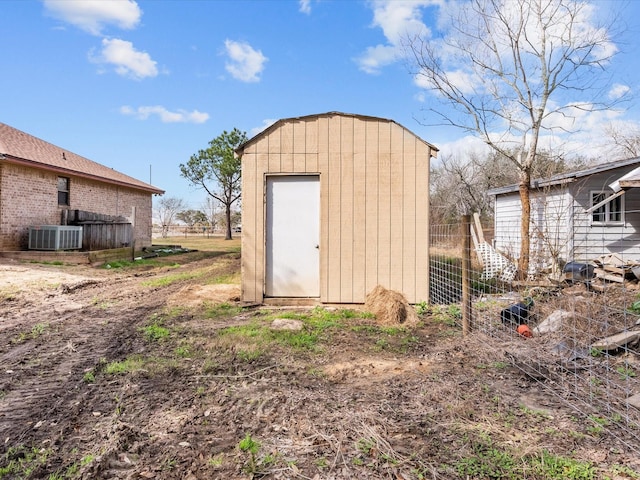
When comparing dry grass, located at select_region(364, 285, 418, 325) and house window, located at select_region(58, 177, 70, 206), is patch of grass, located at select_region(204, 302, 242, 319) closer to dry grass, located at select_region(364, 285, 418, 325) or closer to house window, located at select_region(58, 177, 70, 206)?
dry grass, located at select_region(364, 285, 418, 325)

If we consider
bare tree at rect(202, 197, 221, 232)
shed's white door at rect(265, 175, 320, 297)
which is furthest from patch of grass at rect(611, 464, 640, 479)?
bare tree at rect(202, 197, 221, 232)

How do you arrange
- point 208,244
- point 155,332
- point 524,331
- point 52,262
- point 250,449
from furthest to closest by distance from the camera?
point 208,244 < point 52,262 < point 155,332 < point 524,331 < point 250,449

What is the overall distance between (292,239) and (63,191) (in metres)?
12.5

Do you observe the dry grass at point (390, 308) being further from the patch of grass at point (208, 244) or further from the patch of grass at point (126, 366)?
the patch of grass at point (208, 244)

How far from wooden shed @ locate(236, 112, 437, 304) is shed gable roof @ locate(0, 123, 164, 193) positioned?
9.82 metres

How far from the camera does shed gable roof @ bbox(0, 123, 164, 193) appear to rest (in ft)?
42.4

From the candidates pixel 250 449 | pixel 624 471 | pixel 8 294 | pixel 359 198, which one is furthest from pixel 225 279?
pixel 624 471

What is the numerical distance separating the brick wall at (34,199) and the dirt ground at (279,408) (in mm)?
8660

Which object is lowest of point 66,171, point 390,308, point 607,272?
point 390,308

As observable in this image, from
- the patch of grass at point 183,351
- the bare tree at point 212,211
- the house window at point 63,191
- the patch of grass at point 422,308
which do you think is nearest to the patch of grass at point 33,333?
the patch of grass at point 183,351

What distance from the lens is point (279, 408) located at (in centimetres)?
311

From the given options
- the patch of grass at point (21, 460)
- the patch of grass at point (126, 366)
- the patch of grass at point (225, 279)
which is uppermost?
the patch of grass at point (225, 279)

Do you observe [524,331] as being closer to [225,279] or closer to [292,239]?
[292,239]

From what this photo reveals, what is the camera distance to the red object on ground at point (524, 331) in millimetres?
4887
